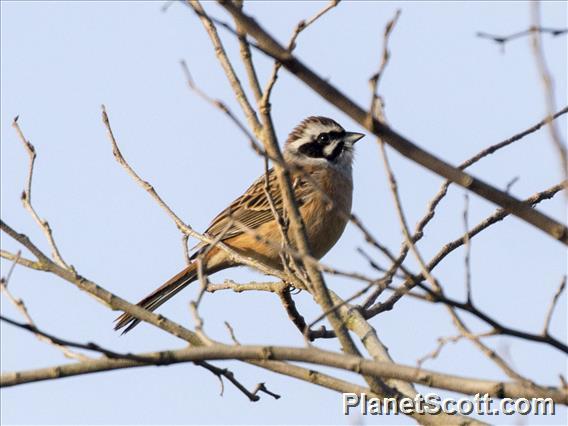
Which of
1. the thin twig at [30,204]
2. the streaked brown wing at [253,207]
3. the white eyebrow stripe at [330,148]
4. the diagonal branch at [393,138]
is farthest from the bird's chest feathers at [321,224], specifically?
the diagonal branch at [393,138]

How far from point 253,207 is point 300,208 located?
69 cm

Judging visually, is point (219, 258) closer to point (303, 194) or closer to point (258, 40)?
point (303, 194)

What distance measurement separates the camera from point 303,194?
791 centimetres

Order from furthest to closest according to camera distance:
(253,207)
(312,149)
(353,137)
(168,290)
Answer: (312,149) < (353,137) < (253,207) < (168,290)

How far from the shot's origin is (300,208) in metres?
7.79

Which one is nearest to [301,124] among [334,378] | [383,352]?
[383,352]

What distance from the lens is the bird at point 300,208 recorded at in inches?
292

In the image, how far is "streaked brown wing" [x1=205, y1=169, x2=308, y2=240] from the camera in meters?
8.05

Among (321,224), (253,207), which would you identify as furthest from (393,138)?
(253,207)

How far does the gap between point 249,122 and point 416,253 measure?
1.10 metres

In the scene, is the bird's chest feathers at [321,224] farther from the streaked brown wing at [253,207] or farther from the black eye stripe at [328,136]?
the black eye stripe at [328,136]

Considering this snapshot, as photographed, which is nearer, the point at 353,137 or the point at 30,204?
the point at 30,204

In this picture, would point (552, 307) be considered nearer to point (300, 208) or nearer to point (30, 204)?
point (30, 204)

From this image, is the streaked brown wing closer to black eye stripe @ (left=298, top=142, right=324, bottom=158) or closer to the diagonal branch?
black eye stripe @ (left=298, top=142, right=324, bottom=158)
